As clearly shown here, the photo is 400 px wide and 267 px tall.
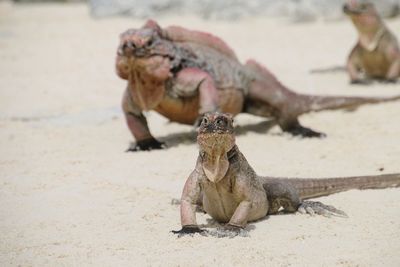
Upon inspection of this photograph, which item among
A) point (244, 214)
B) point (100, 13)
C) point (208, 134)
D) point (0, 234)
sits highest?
point (208, 134)

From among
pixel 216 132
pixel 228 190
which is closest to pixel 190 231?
pixel 228 190

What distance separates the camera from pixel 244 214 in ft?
16.1

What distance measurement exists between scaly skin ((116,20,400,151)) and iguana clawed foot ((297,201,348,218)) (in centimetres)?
228

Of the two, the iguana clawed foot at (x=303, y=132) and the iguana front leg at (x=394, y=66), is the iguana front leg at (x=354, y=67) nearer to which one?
the iguana front leg at (x=394, y=66)

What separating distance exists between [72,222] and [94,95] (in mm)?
5352

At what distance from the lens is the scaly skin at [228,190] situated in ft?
15.6

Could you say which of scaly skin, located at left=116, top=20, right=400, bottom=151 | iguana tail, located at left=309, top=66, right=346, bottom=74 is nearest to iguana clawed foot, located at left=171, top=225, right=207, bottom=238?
scaly skin, located at left=116, top=20, right=400, bottom=151

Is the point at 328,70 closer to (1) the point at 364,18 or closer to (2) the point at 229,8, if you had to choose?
(1) the point at 364,18

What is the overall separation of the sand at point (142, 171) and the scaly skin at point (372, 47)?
339 millimetres

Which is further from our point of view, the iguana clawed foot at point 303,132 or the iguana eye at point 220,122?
the iguana clawed foot at point 303,132

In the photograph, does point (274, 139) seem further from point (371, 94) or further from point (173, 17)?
point (173, 17)

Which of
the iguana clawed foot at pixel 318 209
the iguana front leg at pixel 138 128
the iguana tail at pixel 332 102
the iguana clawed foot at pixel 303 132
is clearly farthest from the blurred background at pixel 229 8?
the iguana clawed foot at pixel 318 209

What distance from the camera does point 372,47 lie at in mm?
10922

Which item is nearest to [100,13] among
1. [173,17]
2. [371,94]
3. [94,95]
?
[173,17]
